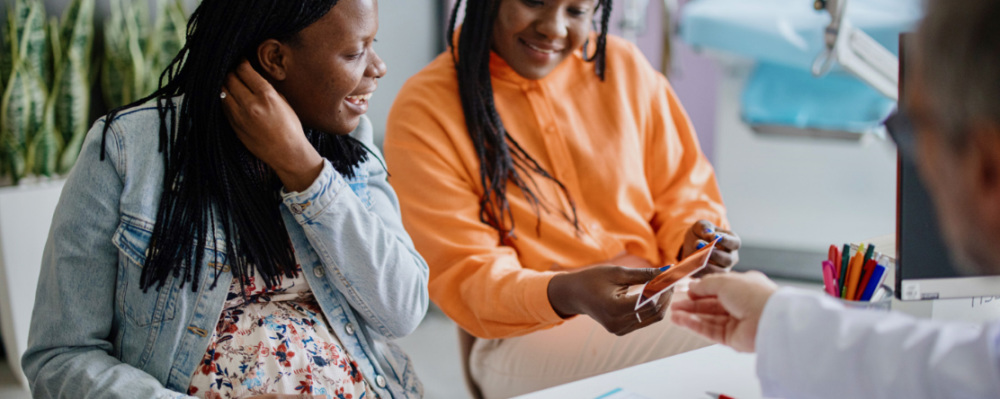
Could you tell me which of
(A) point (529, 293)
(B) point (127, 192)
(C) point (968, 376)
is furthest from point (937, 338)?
(B) point (127, 192)

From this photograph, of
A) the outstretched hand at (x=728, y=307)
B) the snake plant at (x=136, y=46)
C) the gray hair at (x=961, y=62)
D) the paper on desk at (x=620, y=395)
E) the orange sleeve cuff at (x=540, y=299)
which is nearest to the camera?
the gray hair at (x=961, y=62)

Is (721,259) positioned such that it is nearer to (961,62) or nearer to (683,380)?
(683,380)

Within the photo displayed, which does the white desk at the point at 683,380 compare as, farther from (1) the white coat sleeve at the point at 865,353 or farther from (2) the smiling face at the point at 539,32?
(2) the smiling face at the point at 539,32

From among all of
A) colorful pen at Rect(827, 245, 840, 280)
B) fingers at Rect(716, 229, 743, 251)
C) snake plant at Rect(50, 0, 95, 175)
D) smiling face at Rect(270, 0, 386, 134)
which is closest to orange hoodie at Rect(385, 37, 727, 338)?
fingers at Rect(716, 229, 743, 251)

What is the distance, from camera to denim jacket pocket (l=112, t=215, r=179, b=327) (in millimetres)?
958

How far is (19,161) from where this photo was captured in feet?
7.62

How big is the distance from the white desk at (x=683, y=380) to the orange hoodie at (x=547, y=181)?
1.02 ft

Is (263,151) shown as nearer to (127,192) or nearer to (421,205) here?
(127,192)

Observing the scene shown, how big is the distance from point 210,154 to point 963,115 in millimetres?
841

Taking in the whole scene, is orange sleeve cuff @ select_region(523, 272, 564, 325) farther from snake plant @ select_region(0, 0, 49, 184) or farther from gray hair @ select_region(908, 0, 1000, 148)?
snake plant @ select_region(0, 0, 49, 184)

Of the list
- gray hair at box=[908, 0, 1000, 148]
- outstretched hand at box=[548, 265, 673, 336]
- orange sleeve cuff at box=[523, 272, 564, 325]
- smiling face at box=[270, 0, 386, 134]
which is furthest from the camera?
orange sleeve cuff at box=[523, 272, 564, 325]

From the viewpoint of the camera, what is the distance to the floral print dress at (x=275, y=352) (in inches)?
39.8

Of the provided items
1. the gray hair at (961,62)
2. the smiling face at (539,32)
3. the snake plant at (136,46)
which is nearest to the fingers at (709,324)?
the gray hair at (961,62)

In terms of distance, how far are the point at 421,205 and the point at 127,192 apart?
58cm
